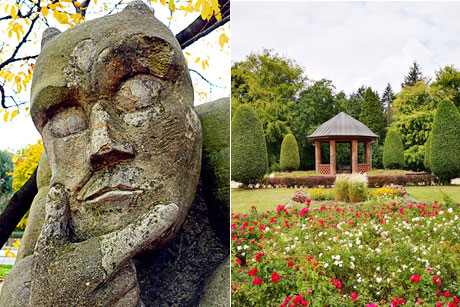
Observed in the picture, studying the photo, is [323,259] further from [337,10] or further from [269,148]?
[337,10]

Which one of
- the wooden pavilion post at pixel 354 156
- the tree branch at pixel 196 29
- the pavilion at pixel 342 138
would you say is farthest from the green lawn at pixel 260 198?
the tree branch at pixel 196 29

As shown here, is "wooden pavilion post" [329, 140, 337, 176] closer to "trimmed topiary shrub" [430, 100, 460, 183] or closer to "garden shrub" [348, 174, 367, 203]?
"garden shrub" [348, 174, 367, 203]

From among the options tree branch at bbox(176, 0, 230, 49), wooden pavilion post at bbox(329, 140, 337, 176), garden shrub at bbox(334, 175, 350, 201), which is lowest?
garden shrub at bbox(334, 175, 350, 201)

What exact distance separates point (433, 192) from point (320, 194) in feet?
3.07

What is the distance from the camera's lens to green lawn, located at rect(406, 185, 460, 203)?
9.23ft

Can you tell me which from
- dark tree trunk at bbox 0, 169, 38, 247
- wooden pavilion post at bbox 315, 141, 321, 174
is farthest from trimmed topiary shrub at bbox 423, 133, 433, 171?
dark tree trunk at bbox 0, 169, 38, 247

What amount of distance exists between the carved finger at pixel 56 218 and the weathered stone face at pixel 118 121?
25 mm

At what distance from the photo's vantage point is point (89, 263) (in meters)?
0.89

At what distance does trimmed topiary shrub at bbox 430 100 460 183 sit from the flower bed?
32cm

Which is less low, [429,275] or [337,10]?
[337,10]

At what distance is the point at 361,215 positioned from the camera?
9.55ft

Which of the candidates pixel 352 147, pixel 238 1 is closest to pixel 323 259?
pixel 352 147

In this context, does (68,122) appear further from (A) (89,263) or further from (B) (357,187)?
(B) (357,187)

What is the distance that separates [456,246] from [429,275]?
0.37 metres
